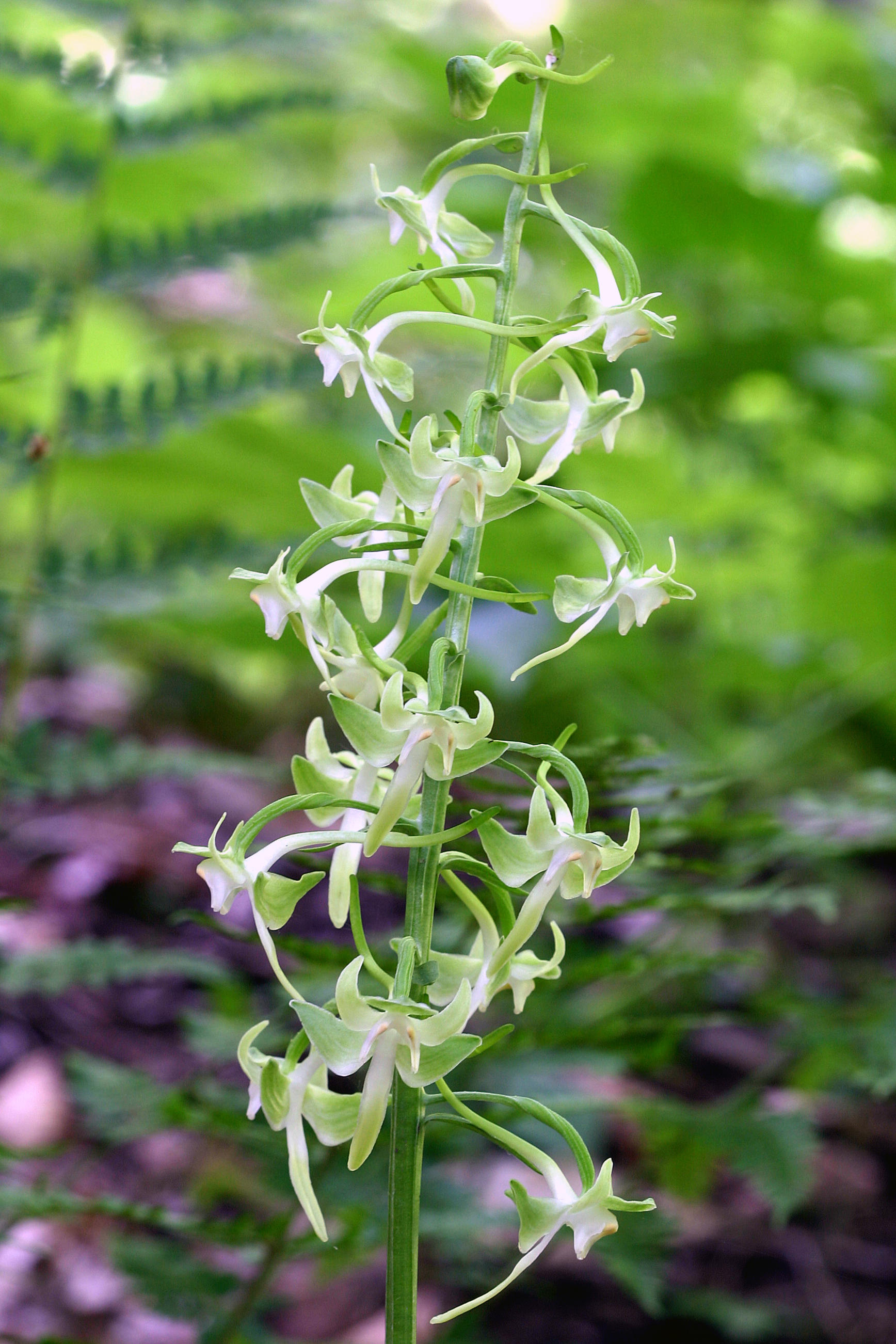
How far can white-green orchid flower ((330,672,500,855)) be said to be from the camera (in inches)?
17.9

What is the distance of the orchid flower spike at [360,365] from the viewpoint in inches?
20.5

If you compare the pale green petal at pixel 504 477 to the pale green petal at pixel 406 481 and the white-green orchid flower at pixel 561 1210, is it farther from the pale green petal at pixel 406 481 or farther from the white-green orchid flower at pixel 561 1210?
the white-green orchid flower at pixel 561 1210

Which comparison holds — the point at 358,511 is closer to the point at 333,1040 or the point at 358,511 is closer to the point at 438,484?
the point at 438,484

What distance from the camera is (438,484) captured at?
19.4 inches

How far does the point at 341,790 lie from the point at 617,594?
17 centimetres

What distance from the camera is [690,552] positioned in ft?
6.53

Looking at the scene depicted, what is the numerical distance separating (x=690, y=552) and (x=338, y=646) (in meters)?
1.55

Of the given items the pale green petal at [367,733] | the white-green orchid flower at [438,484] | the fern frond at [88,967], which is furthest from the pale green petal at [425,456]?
the fern frond at [88,967]

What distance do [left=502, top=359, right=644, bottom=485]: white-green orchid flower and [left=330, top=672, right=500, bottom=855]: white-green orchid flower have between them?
14 centimetres

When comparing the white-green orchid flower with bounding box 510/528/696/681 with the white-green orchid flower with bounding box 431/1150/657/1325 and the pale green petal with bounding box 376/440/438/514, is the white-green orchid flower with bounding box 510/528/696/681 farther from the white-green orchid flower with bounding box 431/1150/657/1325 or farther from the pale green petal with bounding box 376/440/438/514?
the white-green orchid flower with bounding box 431/1150/657/1325

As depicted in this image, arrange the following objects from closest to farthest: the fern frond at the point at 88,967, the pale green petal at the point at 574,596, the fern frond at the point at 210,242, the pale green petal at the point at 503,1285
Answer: the pale green petal at the point at 503,1285, the pale green petal at the point at 574,596, the fern frond at the point at 88,967, the fern frond at the point at 210,242

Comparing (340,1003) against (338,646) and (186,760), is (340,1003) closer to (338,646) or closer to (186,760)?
(338,646)

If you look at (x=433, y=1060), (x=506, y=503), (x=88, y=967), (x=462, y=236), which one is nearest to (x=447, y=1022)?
(x=433, y=1060)

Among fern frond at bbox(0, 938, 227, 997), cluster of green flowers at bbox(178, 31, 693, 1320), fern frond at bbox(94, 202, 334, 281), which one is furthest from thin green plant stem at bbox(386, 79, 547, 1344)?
fern frond at bbox(94, 202, 334, 281)
